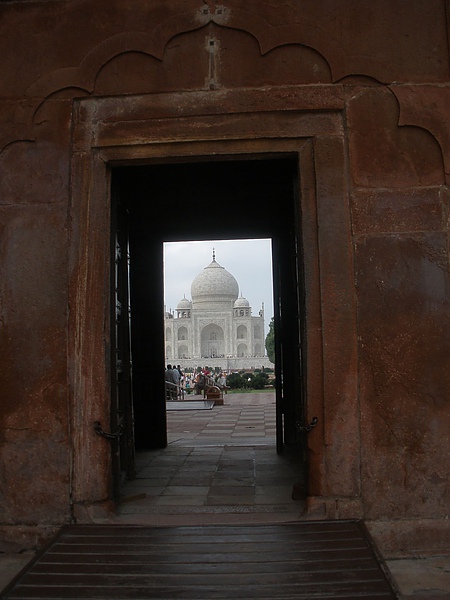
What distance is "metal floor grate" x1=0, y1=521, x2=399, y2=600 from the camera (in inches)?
108

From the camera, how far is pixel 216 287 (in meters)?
69.1

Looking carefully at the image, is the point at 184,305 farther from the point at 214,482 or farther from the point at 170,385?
the point at 214,482

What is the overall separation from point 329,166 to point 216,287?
6527 centimetres

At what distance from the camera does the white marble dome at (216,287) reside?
227 ft

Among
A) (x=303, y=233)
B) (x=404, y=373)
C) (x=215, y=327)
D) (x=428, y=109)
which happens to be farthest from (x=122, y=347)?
(x=215, y=327)

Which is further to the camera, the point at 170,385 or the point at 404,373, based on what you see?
the point at 170,385

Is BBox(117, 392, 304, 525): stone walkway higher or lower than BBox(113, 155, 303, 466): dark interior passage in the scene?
lower

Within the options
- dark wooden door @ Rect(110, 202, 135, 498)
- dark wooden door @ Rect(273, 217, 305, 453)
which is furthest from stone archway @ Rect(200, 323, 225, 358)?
dark wooden door @ Rect(110, 202, 135, 498)

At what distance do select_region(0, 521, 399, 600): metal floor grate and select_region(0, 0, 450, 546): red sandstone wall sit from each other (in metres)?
0.48

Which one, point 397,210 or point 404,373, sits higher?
point 397,210

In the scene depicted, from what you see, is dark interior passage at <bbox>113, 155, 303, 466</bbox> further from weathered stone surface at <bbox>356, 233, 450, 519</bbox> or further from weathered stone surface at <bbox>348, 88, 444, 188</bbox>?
weathered stone surface at <bbox>356, 233, 450, 519</bbox>

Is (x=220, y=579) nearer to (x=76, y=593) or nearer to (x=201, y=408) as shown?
(x=76, y=593)

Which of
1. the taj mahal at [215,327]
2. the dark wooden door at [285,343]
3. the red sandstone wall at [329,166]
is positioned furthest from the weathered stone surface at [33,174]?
the taj mahal at [215,327]

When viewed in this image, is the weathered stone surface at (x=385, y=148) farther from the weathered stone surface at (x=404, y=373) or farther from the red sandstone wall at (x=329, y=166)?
the weathered stone surface at (x=404, y=373)
